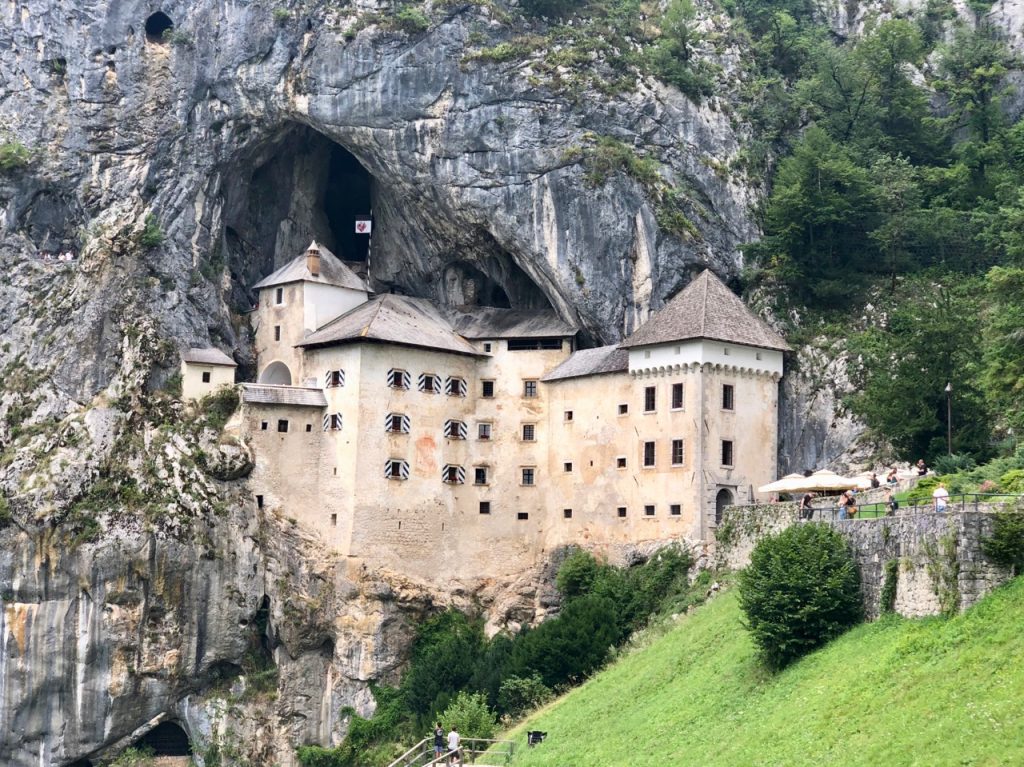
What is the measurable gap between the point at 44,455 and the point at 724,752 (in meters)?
43.5

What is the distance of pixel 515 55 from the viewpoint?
82375 millimetres

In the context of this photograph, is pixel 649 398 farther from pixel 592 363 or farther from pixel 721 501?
pixel 721 501

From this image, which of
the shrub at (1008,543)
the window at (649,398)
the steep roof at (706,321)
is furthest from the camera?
the window at (649,398)

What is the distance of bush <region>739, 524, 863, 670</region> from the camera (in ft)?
162

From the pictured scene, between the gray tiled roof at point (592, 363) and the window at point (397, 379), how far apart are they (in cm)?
623

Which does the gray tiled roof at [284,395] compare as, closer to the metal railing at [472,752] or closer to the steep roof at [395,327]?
the steep roof at [395,327]

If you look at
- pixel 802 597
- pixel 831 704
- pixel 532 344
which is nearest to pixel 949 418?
pixel 802 597

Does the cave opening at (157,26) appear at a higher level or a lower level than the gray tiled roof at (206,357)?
higher

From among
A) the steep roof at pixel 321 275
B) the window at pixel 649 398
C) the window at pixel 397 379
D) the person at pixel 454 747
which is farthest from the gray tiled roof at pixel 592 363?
the person at pixel 454 747

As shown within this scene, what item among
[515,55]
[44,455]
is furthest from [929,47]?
[44,455]

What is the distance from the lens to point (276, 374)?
83.2m

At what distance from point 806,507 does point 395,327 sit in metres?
26.4

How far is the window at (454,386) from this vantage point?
80.7m

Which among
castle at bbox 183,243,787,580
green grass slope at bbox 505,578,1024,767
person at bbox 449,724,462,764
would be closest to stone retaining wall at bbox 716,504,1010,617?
green grass slope at bbox 505,578,1024,767
